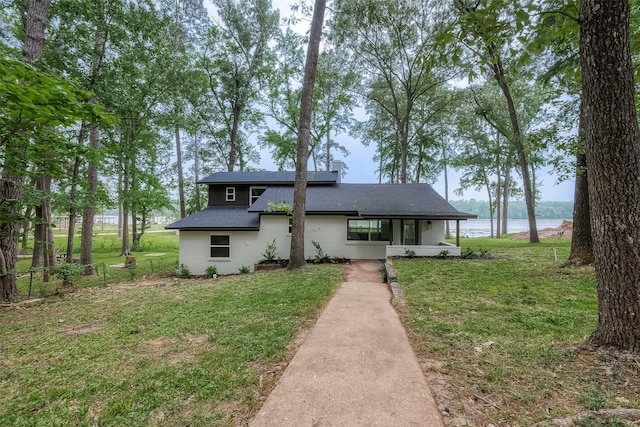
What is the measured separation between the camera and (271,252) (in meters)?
11.9

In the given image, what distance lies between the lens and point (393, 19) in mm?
16094

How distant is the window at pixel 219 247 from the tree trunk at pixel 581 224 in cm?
1225

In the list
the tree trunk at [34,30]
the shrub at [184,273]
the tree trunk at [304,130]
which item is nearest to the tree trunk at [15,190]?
the tree trunk at [34,30]

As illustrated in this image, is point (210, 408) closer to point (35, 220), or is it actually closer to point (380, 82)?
point (35, 220)

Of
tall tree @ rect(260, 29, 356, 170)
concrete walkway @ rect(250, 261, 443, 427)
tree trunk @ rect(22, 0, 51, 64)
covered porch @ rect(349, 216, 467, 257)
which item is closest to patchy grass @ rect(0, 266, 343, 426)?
concrete walkway @ rect(250, 261, 443, 427)

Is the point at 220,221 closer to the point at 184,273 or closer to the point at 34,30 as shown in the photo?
the point at 184,273

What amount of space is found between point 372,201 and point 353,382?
35.9 feet

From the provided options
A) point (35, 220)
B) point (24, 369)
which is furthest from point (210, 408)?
point (35, 220)

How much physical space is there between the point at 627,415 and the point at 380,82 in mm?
21595

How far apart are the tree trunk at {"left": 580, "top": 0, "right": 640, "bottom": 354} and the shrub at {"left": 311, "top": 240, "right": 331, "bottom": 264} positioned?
28.7 feet

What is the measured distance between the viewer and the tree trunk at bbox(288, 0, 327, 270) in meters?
8.71

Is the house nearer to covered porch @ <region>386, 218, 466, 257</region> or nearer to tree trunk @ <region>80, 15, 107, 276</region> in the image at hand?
covered porch @ <region>386, 218, 466, 257</region>

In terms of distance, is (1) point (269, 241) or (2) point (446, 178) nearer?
(1) point (269, 241)

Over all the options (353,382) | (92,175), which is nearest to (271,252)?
(92,175)
